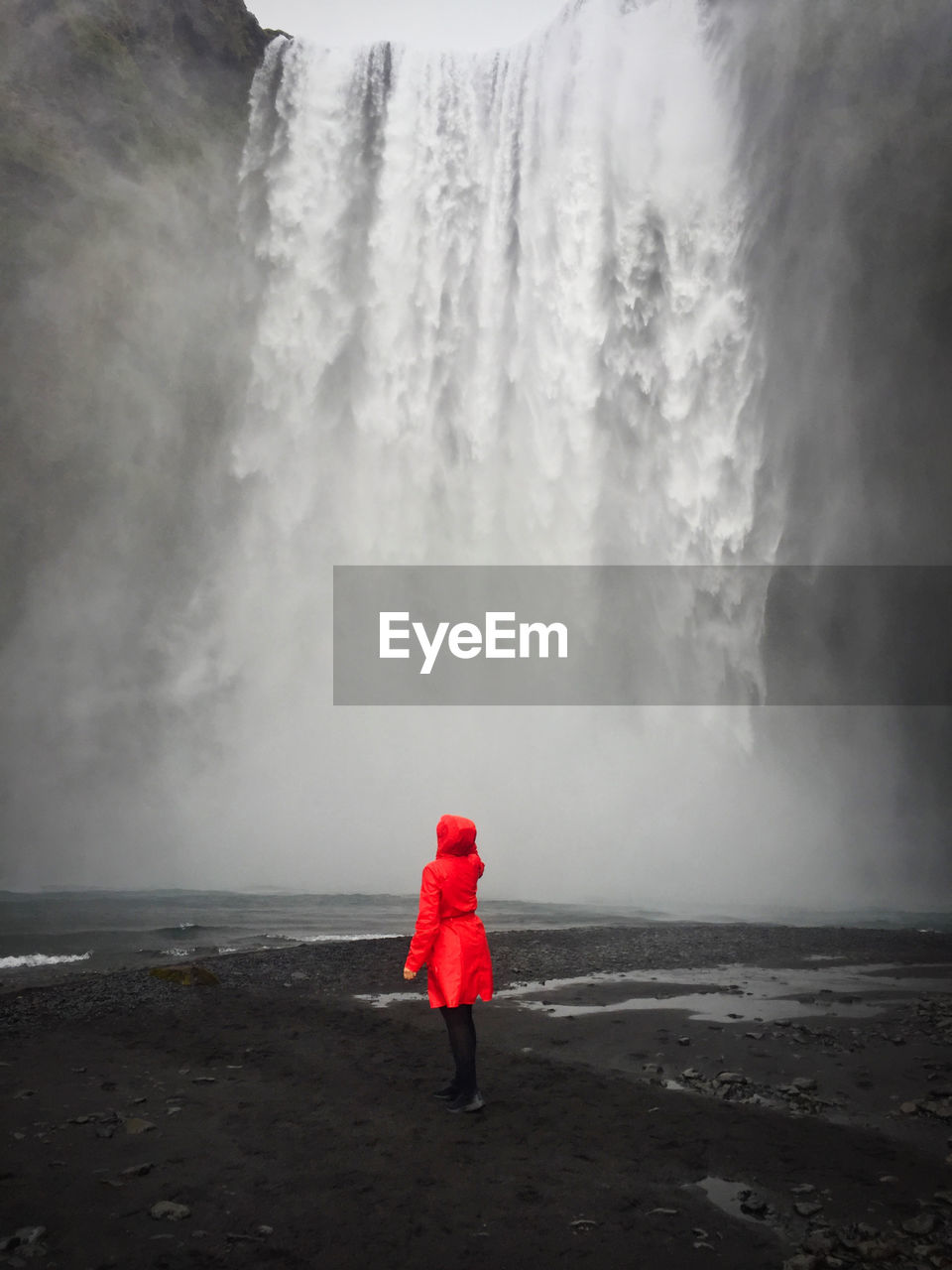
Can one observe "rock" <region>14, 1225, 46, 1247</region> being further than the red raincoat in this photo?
No

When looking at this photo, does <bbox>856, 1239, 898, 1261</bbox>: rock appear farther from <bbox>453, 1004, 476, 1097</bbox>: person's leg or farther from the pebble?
<bbox>453, 1004, 476, 1097</bbox>: person's leg

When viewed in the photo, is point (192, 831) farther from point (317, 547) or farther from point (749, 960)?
point (749, 960)

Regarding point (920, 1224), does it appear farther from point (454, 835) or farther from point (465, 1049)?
point (454, 835)

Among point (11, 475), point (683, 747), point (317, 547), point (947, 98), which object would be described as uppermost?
point (947, 98)

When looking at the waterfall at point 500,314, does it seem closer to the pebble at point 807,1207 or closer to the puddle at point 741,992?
the puddle at point 741,992

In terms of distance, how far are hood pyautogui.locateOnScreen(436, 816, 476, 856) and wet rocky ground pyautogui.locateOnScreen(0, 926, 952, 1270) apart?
1.77 metres

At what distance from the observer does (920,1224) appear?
4.12 metres

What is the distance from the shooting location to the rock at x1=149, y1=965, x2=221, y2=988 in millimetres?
10992

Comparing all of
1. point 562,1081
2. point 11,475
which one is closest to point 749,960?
point 562,1081

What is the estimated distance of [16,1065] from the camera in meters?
7.16

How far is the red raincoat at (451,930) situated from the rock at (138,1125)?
1969mm

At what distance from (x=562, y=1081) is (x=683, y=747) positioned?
20.6m
